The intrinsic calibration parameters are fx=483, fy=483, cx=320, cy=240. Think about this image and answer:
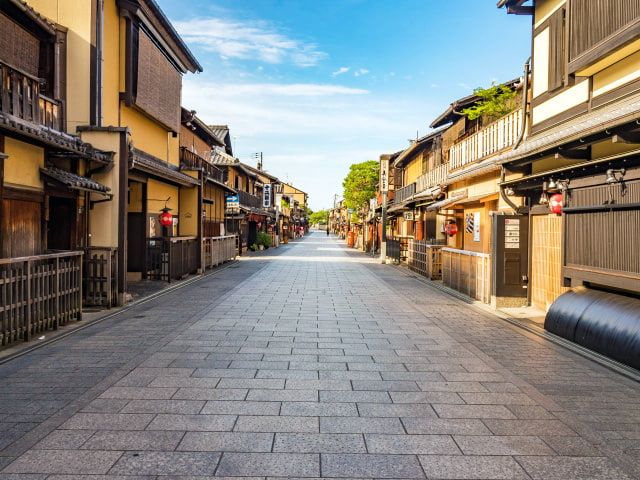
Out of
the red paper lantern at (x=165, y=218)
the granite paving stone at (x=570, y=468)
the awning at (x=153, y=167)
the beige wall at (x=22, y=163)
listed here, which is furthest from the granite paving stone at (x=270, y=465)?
the red paper lantern at (x=165, y=218)

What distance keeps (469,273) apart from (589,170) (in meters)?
5.97

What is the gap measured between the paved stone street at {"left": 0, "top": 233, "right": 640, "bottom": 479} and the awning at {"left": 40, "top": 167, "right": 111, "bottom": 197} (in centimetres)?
319

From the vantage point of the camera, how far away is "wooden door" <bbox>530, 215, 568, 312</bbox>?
11000 mm

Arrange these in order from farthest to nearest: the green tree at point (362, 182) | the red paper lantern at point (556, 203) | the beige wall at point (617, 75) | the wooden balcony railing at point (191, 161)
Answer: the green tree at point (362, 182), the wooden balcony railing at point (191, 161), the red paper lantern at point (556, 203), the beige wall at point (617, 75)

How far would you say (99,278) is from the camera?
460 inches

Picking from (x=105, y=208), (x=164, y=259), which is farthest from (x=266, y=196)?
(x=105, y=208)

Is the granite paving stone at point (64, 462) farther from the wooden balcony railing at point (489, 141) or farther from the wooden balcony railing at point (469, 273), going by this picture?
the wooden balcony railing at point (489, 141)

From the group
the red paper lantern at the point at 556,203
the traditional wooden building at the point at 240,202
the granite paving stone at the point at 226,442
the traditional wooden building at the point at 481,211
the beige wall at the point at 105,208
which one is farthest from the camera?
the traditional wooden building at the point at 240,202

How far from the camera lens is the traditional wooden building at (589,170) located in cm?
762

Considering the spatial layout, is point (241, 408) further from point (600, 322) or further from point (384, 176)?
point (384, 176)

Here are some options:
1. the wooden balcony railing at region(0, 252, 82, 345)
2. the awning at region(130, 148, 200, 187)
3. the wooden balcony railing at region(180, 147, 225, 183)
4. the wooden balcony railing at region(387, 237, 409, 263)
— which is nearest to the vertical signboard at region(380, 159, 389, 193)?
the wooden balcony railing at region(387, 237, 409, 263)

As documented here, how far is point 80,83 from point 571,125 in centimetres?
1188

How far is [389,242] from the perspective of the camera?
102 ft

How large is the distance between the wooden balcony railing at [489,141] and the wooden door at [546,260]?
10.2 feet
